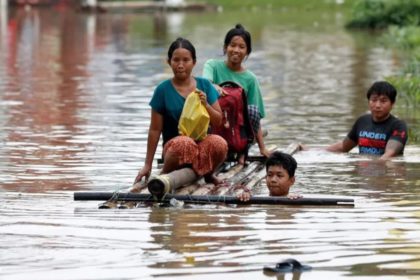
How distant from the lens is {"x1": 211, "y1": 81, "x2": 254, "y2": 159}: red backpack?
36.9 ft

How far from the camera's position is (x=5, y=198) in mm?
10117

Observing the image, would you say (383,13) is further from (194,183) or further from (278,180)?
(278,180)

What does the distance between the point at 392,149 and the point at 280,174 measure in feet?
8.95

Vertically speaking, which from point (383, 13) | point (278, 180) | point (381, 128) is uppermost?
point (383, 13)

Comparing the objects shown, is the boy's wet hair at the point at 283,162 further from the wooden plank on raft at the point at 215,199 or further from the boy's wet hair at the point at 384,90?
the boy's wet hair at the point at 384,90

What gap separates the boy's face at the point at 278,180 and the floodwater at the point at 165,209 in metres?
0.40

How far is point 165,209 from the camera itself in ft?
31.0

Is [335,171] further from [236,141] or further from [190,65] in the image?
[190,65]

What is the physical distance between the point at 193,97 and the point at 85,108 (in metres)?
7.56

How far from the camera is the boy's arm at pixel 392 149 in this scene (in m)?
12.3

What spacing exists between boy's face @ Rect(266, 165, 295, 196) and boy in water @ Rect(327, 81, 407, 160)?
259cm

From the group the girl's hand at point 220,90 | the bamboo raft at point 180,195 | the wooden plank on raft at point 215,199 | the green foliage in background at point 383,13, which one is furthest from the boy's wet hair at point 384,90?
the green foliage in background at point 383,13

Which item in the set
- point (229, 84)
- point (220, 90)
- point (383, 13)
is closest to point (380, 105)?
point (229, 84)

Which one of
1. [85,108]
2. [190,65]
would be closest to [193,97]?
[190,65]
